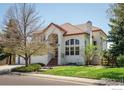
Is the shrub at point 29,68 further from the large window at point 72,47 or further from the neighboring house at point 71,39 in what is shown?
the large window at point 72,47

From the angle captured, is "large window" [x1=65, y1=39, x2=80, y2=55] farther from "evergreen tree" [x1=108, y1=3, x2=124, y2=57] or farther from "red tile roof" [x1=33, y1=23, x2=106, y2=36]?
"evergreen tree" [x1=108, y1=3, x2=124, y2=57]

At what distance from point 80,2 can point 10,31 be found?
32.4 feet

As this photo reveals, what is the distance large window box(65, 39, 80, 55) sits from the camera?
27234 millimetres

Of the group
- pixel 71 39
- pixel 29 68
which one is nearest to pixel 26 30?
pixel 29 68

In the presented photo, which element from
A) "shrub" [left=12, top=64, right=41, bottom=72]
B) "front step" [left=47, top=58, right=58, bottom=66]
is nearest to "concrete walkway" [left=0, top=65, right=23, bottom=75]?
"shrub" [left=12, top=64, right=41, bottom=72]

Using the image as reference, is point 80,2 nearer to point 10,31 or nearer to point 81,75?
point 81,75

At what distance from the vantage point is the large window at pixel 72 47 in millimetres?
27234

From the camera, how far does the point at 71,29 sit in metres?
26.2

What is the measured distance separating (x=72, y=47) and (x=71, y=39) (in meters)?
0.86

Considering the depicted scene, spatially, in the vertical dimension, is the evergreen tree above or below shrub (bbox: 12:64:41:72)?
above

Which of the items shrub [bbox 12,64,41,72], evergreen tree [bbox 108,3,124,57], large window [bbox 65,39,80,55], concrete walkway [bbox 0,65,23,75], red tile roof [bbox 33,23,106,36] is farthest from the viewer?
large window [bbox 65,39,80,55]

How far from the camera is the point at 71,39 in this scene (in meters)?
27.8

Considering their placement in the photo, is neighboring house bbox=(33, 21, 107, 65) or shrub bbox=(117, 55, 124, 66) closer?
Result: shrub bbox=(117, 55, 124, 66)

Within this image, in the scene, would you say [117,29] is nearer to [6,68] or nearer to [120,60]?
[120,60]
